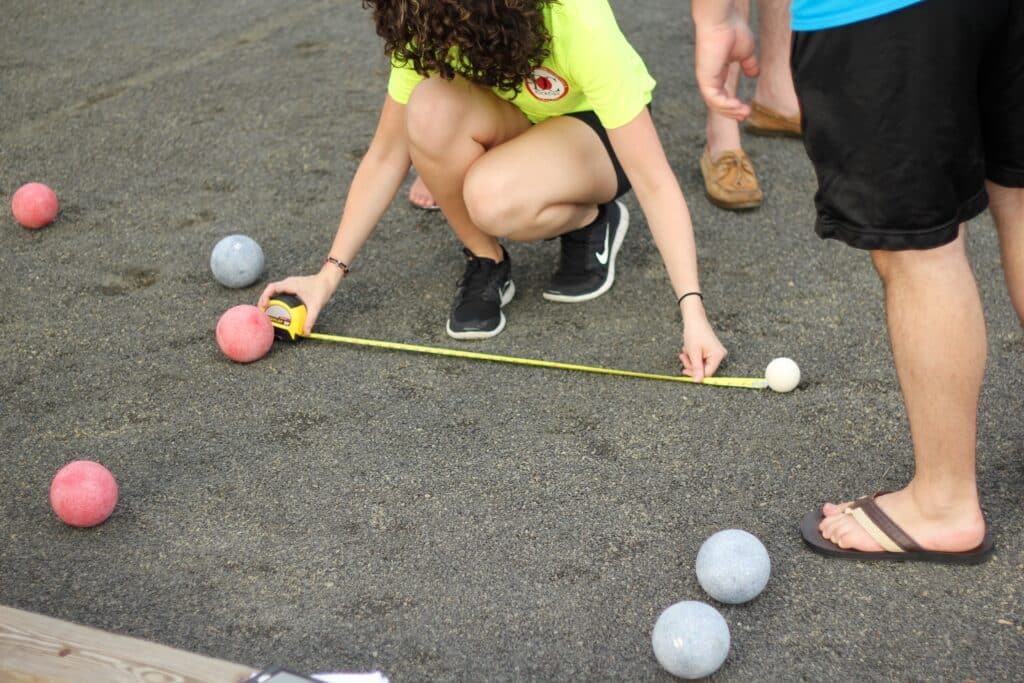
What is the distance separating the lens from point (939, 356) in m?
1.82

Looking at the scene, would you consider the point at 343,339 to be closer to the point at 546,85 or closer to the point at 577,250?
the point at 577,250

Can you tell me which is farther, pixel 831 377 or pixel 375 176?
pixel 375 176

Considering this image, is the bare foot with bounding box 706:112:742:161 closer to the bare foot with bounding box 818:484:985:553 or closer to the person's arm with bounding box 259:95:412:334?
the person's arm with bounding box 259:95:412:334

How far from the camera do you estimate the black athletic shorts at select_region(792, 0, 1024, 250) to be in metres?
1.64

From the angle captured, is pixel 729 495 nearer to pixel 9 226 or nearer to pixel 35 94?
pixel 9 226

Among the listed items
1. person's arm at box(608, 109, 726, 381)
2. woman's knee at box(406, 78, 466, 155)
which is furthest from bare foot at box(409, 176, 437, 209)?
person's arm at box(608, 109, 726, 381)

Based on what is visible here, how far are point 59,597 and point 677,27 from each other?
160 inches

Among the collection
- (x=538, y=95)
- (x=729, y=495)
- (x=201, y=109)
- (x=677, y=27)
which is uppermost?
(x=538, y=95)

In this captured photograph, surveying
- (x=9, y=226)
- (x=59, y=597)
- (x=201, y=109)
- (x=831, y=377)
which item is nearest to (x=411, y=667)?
(x=59, y=597)

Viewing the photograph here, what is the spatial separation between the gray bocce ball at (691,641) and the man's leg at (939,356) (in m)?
0.49

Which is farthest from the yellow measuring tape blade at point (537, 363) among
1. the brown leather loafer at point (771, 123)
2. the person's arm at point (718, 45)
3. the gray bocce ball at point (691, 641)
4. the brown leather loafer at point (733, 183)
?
the brown leather loafer at point (771, 123)

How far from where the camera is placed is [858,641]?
189 cm

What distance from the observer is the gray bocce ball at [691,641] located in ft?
5.82

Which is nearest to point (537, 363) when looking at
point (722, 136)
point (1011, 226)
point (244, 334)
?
point (244, 334)
